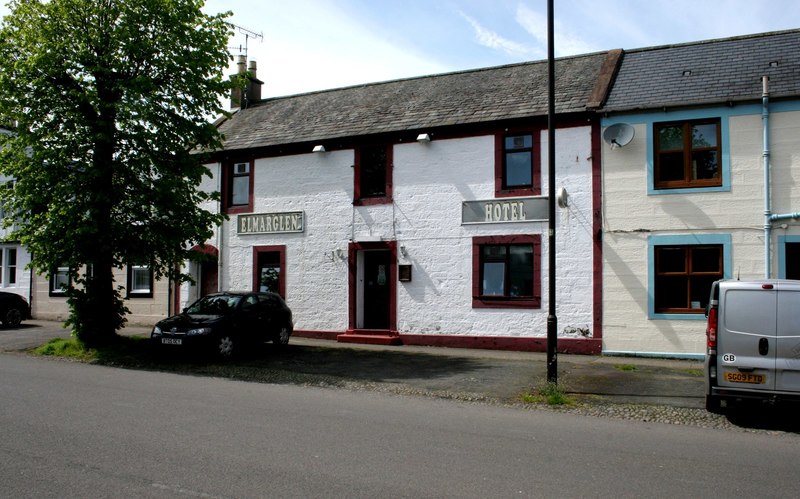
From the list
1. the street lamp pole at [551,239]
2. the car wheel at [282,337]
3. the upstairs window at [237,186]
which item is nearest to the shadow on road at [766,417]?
the street lamp pole at [551,239]

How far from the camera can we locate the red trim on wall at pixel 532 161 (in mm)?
16438

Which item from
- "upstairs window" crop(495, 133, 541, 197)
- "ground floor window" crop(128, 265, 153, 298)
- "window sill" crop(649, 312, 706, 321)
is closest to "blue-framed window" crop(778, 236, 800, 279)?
"window sill" crop(649, 312, 706, 321)

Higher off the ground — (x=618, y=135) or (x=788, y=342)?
(x=618, y=135)

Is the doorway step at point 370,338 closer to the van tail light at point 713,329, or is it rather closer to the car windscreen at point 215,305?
the car windscreen at point 215,305

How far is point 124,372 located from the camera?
12.5 meters

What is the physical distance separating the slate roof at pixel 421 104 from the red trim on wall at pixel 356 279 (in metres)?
3.28

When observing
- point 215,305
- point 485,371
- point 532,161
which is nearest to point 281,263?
point 215,305

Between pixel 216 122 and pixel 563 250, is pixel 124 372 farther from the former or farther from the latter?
pixel 216 122

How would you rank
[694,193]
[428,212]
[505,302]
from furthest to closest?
[428,212] < [505,302] < [694,193]

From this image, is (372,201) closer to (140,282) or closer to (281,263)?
(281,263)

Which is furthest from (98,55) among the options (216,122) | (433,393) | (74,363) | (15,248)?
(15,248)

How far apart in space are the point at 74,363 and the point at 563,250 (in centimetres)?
1177

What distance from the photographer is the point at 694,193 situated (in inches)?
587

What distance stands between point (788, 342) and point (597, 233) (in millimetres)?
7456
